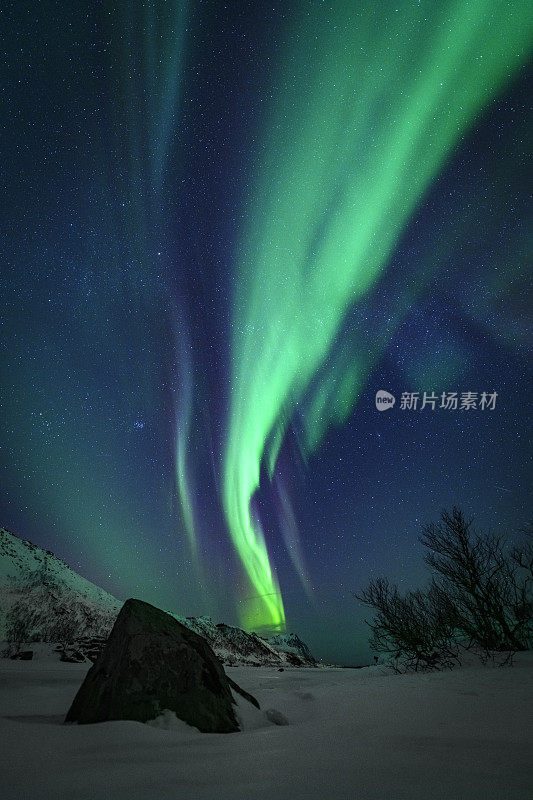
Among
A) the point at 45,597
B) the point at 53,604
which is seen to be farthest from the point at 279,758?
the point at 45,597

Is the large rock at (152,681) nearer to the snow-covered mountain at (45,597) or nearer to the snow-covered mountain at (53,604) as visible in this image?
the snow-covered mountain at (53,604)

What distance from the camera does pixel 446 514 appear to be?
16.4m

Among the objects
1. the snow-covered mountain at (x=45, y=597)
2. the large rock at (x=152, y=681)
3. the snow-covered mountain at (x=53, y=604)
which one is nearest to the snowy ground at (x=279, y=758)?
the large rock at (x=152, y=681)

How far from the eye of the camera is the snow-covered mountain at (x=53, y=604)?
60250mm

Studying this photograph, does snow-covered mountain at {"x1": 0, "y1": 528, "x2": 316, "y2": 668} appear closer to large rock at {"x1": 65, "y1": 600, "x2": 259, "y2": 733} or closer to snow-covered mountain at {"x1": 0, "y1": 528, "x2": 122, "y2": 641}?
snow-covered mountain at {"x1": 0, "y1": 528, "x2": 122, "y2": 641}

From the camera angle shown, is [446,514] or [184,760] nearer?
[184,760]

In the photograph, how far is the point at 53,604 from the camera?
2790 inches

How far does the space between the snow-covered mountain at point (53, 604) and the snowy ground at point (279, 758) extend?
49.8m

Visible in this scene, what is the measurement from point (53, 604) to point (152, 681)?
270 feet

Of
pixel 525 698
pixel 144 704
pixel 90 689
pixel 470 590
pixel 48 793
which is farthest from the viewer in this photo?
pixel 470 590

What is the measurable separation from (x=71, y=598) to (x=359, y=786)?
90297 millimetres

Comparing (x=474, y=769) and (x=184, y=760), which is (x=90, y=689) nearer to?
(x=184, y=760)

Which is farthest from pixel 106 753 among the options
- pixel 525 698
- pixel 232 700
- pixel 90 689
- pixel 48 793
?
pixel 525 698

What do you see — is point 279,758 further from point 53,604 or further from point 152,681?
point 53,604
